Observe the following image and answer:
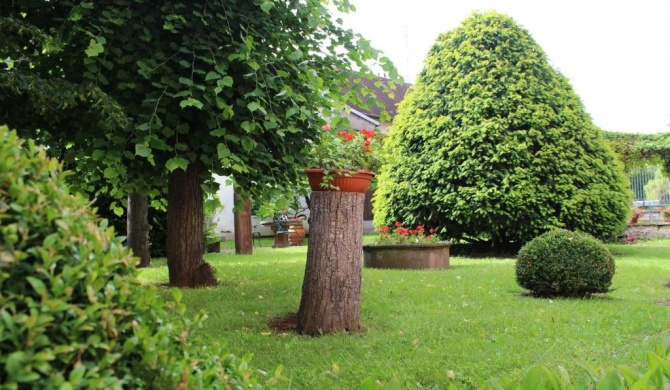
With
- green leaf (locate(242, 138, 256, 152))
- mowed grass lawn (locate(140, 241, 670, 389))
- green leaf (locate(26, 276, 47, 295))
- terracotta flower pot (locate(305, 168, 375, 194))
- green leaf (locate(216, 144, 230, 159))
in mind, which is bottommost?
mowed grass lawn (locate(140, 241, 670, 389))

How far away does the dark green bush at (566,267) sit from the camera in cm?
648

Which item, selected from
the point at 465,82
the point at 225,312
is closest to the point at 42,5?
the point at 225,312

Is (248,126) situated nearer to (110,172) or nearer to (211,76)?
(211,76)

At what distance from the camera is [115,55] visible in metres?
5.36

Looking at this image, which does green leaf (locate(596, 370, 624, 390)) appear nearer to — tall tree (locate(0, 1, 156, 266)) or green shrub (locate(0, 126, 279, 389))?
green shrub (locate(0, 126, 279, 389))

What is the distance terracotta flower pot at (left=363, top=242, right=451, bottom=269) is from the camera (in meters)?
9.61

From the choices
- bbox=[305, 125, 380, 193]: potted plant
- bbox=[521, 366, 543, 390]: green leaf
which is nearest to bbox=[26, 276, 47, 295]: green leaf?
bbox=[521, 366, 543, 390]: green leaf

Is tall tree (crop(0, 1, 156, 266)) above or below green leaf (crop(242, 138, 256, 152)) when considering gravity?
above

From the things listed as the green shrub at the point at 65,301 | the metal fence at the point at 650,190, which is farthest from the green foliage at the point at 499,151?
the green shrub at the point at 65,301

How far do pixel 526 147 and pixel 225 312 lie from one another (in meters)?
8.39

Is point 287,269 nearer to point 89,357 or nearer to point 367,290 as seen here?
point 367,290

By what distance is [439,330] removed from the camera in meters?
4.73

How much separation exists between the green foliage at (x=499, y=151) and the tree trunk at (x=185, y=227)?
21.4 feet

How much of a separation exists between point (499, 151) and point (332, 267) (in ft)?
26.2
